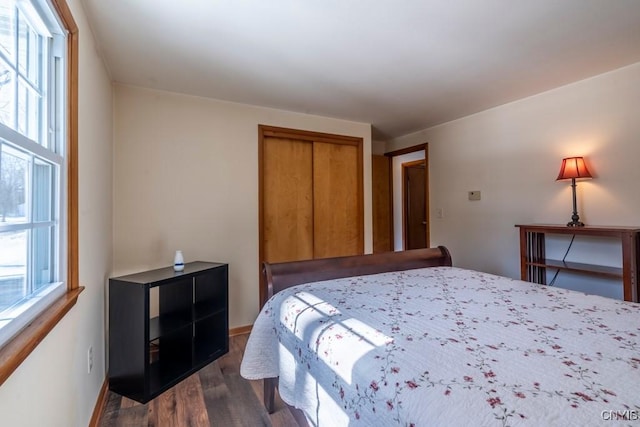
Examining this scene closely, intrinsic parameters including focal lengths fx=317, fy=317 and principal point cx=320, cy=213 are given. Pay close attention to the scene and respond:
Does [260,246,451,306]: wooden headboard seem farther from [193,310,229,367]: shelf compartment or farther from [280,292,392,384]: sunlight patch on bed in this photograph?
[193,310,229,367]: shelf compartment

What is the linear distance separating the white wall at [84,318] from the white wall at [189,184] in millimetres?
203

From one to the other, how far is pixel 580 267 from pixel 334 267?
6.45 feet

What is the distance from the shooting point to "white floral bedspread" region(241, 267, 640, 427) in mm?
743

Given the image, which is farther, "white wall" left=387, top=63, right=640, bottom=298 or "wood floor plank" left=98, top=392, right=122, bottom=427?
"white wall" left=387, top=63, right=640, bottom=298

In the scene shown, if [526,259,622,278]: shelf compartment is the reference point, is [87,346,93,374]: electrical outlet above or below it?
below

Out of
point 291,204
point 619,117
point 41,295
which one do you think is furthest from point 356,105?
point 41,295

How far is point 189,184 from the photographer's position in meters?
2.83

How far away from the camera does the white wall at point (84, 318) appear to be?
0.96m

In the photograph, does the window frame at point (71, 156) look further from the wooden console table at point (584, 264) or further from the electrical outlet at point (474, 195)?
the electrical outlet at point (474, 195)

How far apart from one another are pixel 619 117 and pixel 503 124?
2.99 ft

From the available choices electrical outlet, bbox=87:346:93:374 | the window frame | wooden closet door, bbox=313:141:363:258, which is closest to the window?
the window frame

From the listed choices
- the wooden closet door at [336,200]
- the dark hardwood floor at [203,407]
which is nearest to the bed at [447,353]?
the dark hardwood floor at [203,407]

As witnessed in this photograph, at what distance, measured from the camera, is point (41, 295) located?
45.3 inches

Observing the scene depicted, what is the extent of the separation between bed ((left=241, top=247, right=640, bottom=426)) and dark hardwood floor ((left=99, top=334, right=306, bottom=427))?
12 cm
